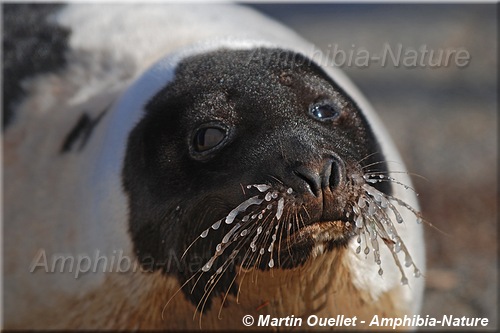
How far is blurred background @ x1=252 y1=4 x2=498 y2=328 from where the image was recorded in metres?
4.07

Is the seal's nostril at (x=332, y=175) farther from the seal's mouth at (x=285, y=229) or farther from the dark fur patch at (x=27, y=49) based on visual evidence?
the dark fur patch at (x=27, y=49)

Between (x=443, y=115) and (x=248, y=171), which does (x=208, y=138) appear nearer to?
(x=248, y=171)

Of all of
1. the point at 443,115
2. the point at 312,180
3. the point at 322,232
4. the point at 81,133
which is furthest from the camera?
the point at 443,115

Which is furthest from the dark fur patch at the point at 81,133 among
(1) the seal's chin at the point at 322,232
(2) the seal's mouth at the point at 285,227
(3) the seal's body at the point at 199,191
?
(1) the seal's chin at the point at 322,232

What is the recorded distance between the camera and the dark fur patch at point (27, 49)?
3.54m

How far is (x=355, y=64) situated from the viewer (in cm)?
628

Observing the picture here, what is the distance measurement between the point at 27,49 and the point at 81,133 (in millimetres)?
678

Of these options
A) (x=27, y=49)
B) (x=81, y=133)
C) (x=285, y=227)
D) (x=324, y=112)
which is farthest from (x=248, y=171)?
(x=27, y=49)

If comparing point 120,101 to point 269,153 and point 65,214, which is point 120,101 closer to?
point 65,214

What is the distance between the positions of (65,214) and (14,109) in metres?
0.65

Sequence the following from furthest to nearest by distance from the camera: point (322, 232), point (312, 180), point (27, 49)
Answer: point (27, 49), point (322, 232), point (312, 180)

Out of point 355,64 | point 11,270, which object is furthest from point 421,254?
point 355,64

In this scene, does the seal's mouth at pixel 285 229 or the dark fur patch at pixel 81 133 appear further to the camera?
the dark fur patch at pixel 81 133

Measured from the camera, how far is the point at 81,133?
3209 millimetres
